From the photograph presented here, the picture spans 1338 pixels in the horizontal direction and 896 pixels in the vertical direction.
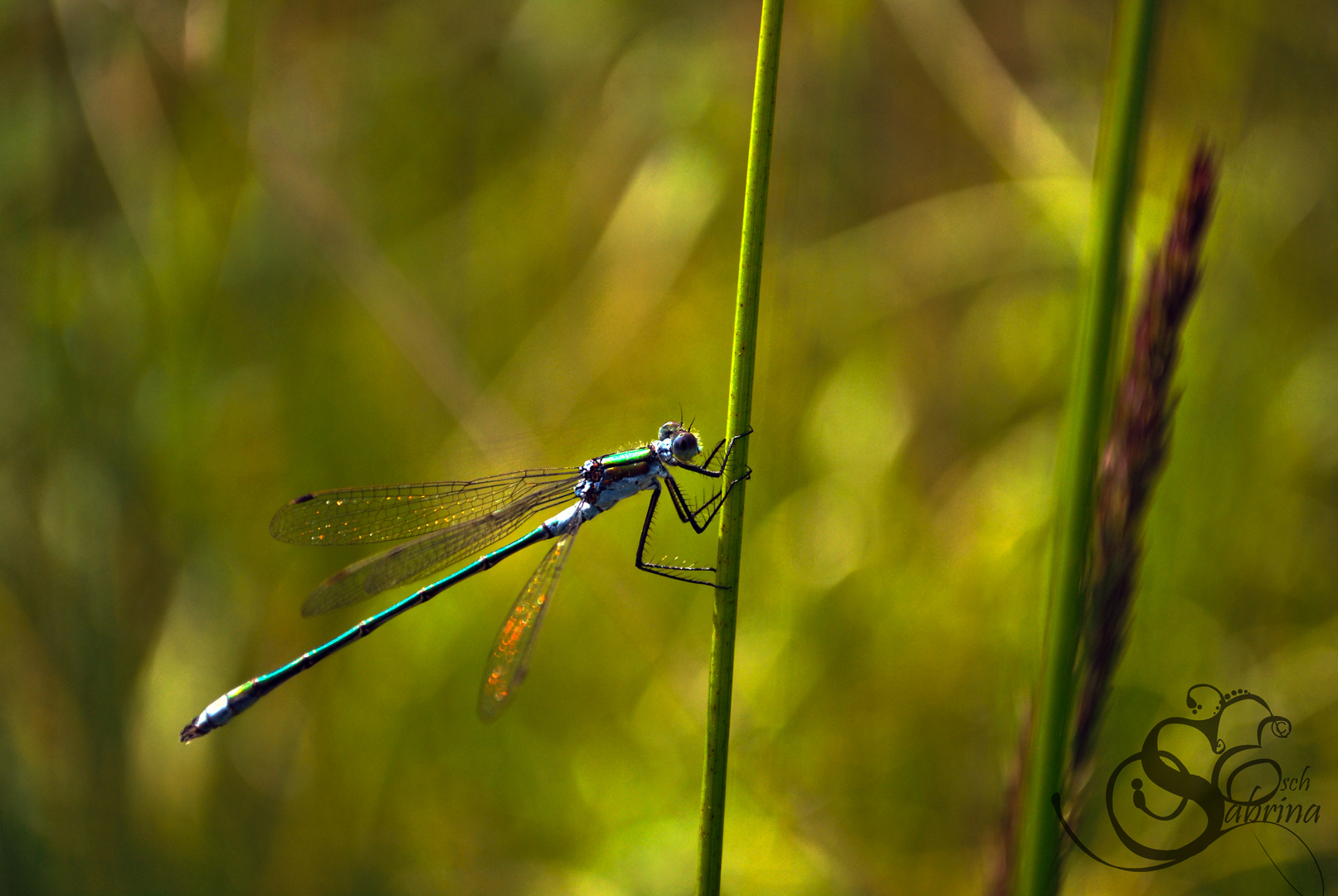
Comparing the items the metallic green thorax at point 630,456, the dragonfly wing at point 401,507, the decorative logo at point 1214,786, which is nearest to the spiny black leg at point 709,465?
the metallic green thorax at point 630,456

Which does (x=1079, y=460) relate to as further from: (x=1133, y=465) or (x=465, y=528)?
(x=465, y=528)

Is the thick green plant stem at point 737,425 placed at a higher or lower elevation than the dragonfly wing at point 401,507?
lower

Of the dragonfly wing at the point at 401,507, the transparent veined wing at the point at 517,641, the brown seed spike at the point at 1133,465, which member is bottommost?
the brown seed spike at the point at 1133,465

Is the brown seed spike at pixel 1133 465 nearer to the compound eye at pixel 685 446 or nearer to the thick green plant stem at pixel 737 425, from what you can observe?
the thick green plant stem at pixel 737 425

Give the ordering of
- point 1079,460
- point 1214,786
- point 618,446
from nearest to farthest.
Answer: point 1079,460 → point 1214,786 → point 618,446

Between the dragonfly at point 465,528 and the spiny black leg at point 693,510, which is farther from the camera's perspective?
the dragonfly at point 465,528

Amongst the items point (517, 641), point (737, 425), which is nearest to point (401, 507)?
point (517, 641)

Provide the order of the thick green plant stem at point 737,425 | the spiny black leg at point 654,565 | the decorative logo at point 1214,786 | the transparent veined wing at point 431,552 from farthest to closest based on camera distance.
Result: the transparent veined wing at point 431,552, the spiny black leg at point 654,565, the decorative logo at point 1214,786, the thick green plant stem at point 737,425
